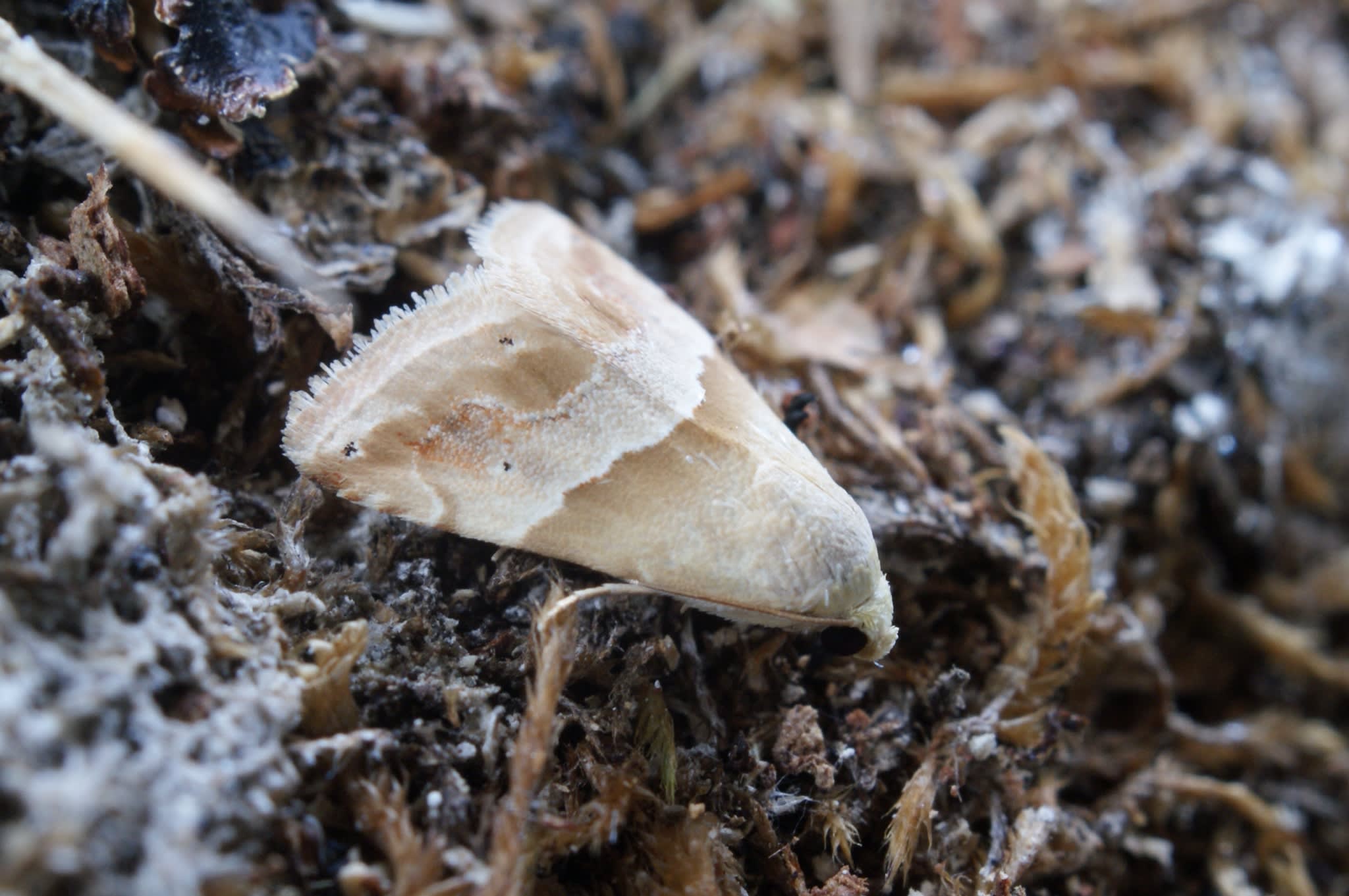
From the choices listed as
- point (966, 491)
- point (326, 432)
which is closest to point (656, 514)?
point (326, 432)

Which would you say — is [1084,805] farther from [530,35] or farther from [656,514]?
[530,35]

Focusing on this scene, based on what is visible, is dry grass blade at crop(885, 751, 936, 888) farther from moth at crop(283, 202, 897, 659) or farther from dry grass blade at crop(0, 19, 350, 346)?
dry grass blade at crop(0, 19, 350, 346)

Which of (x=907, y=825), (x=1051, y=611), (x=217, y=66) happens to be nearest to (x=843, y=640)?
(x=907, y=825)

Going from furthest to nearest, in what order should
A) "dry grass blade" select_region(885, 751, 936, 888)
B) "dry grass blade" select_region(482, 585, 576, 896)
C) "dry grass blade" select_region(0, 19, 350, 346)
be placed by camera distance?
"dry grass blade" select_region(885, 751, 936, 888) < "dry grass blade" select_region(0, 19, 350, 346) < "dry grass blade" select_region(482, 585, 576, 896)

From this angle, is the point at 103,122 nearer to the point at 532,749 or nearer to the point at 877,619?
the point at 532,749

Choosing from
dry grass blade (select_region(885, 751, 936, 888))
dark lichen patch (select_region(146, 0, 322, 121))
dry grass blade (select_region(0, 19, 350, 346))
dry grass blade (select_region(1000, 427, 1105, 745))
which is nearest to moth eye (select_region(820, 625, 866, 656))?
dry grass blade (select_region(885, 751, 936, 888))

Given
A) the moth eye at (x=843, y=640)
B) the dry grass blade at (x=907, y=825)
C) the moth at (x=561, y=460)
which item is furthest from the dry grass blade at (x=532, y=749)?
the dry grass blade at (x=907, y=825)
